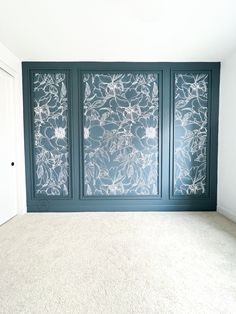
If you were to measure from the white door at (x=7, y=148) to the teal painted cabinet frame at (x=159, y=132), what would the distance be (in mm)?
226

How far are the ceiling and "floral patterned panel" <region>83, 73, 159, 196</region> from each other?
411 mm

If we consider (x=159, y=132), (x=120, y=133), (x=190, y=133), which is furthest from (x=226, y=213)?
(x=120, y=133)

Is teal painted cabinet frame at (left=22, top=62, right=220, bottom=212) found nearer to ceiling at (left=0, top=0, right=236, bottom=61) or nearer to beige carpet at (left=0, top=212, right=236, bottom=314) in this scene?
ceiling at (left=0, top=0, right=236, bottom=61)

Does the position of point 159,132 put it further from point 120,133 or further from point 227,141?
point 227,141

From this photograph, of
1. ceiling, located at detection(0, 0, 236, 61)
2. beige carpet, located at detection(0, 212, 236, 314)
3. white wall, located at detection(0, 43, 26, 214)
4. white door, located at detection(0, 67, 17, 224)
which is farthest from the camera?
white wall, located at detection(0, 43, 26, 214)

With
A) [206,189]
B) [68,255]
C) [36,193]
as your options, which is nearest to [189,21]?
[206,189]

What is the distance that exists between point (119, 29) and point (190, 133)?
1937mm

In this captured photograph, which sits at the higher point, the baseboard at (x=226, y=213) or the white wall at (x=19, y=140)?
the white wall at (x=19, y=140)

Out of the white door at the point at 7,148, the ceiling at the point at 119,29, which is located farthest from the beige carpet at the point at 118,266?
the ceiling at the point at 119,29

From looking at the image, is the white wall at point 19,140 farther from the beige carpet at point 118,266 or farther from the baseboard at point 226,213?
the baseboard at point 226,213

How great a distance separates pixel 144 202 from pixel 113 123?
1435 mm

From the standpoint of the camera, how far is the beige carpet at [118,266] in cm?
146

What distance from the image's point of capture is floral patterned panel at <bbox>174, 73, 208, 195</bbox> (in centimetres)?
346

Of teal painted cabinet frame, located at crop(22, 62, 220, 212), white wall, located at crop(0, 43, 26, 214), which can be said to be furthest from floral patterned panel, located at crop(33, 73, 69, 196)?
white wall, located at crop(0, 43, 26, 214)
